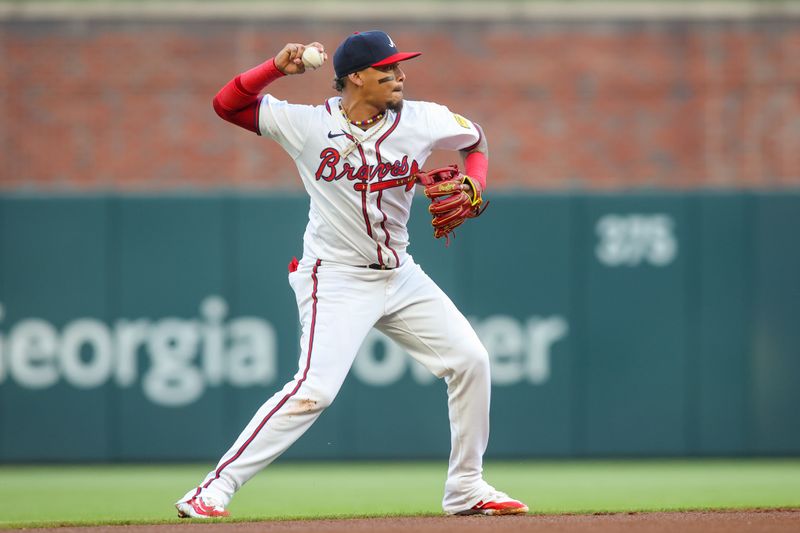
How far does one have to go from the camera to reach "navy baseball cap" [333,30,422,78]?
5.17m

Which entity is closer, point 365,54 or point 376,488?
point 365,54

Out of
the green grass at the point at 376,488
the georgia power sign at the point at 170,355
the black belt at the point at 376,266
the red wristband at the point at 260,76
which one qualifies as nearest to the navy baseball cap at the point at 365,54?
the red wristband at the point at 260,76

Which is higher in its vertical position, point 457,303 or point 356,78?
point 356,78

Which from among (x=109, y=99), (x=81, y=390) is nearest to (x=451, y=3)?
(x=109, y=99)

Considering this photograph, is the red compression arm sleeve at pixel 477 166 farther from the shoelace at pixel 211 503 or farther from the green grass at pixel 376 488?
the shoelace at pixel 211 503

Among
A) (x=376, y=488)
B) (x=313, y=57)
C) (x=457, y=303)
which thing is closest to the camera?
(x=313, y=57)

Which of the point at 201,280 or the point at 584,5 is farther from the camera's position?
the point at 584,5

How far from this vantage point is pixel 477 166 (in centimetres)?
546

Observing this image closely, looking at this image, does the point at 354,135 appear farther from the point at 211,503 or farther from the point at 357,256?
the point at 211,503

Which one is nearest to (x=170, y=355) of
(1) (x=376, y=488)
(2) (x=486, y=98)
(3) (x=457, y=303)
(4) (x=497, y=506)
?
(3) (x=457, y=303)

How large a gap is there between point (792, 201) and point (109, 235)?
4.96m

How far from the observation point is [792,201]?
906cm

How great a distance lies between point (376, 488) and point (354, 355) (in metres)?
2.31

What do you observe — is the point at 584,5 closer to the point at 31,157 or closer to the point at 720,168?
the point at 720,168
